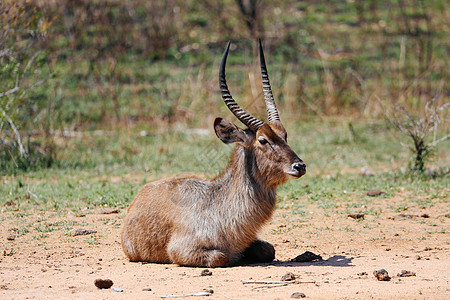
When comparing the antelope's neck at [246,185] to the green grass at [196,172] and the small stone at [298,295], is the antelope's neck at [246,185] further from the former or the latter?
the green grass at [196,172]

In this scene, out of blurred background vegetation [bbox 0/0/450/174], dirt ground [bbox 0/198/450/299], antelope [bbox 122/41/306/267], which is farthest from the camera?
blurred background vegetation [bbox 0/0/450/174]

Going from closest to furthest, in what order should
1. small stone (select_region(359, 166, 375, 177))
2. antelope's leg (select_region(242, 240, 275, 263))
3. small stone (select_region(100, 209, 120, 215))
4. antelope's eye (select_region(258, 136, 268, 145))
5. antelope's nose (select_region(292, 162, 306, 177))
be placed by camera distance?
antelope's nose (select_region(292, 162, 306, 177)) → antelope's eye (select_region(258, 136, 268, 145)) → antelope's leg (select_region(242, 240, 275, 263)) → small stone (select_region(100, 209, 120, 215)) → small stone (select_region(359, 166, 375, 177))

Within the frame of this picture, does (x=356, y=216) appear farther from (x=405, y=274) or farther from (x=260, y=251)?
(x=405, y=274)

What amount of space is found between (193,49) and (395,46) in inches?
274

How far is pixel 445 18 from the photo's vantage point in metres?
22.4

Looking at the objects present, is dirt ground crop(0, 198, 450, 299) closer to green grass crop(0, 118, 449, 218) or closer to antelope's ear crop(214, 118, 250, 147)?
green grass crop(0, 118, 449, 218)

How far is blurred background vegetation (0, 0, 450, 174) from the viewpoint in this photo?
12438 mm

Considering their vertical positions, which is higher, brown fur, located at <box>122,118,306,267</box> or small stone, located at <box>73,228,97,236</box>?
brown fur, located at <box>122,118,306,267</box>

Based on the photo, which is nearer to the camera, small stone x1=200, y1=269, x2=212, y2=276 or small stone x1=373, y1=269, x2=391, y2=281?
small stone x1=373, y1=269, x2=391, y2=281

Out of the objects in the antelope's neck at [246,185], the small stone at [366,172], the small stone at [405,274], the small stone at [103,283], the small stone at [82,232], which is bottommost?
the small stone at [82,232]

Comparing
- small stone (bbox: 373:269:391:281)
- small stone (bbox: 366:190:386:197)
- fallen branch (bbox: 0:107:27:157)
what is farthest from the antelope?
fallen branch (bbox: 0:107:27:157)

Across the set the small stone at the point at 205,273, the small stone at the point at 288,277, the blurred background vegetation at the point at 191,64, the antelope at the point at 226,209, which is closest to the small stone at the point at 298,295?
the small stone at the point at 288,277

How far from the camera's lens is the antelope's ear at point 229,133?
21.3ft

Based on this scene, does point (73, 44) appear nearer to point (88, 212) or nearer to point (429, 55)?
point (429, 55)
